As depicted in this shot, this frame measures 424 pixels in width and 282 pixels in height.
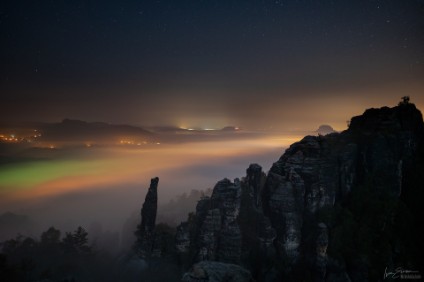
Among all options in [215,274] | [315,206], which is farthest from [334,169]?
[215,274]

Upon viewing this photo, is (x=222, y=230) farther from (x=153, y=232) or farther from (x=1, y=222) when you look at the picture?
(x=1, y=222)

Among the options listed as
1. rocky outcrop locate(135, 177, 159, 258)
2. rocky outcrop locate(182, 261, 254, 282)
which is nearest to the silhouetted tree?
rocky outcrop locate(182, 261, 254, 282)

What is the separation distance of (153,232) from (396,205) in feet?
207

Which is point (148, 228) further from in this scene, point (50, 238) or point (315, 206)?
point (50, 238)

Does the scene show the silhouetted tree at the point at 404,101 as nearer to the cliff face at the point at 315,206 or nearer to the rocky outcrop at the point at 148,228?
the cliff face at the point at 315,206

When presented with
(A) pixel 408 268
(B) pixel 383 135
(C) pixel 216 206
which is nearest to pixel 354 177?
(B) pixel 383 135

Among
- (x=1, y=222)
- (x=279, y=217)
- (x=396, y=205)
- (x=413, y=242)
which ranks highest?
(x=396, y=205)

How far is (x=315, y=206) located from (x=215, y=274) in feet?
130

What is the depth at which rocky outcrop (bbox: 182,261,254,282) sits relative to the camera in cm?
2832

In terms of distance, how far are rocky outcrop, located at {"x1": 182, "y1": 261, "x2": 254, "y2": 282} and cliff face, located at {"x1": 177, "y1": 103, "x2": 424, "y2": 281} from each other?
→ 2702 cm

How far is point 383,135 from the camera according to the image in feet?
201

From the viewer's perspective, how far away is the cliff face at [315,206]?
53750 mm

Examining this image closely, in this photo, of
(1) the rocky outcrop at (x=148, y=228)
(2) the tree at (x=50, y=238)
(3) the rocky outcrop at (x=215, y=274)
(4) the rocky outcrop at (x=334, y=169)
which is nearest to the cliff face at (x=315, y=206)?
(4) the rocky outcrop at (x=334, y=169)

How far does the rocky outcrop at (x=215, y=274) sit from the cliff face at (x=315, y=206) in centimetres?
2702
